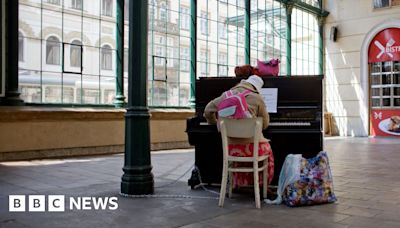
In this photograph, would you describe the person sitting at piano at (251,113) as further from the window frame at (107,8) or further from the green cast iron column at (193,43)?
the green cast iron column at (193,43)

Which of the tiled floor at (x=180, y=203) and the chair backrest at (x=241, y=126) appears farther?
the chair backrest at (x=241, y=126)

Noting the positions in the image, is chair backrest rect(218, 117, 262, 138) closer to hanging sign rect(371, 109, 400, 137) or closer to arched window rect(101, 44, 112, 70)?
arched window rect(101, 44, 112, 70)

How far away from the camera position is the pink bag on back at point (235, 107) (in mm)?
3424

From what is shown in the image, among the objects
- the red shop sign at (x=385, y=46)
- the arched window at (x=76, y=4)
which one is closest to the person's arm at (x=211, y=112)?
the arched window at (x=76, y=4)

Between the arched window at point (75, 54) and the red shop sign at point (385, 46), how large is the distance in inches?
365

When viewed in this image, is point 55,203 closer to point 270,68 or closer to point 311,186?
point 311,186

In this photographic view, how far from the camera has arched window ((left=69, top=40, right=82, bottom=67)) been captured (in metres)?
7.80

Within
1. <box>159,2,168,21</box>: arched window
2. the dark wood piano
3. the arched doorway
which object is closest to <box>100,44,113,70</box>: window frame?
<box>159,2,168,21</box>: arched window

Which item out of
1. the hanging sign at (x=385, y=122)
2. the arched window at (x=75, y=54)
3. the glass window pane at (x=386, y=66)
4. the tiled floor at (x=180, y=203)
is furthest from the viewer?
the glass window pane at (x=386, y=66)

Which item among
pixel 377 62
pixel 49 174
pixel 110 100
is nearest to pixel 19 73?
pixel 110 100

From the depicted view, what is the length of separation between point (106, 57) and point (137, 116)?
4887mm

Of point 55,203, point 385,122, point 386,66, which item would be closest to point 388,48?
point 386,66

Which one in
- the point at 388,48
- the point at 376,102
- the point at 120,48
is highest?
the point at 388,48

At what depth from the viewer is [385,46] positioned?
12672mm
